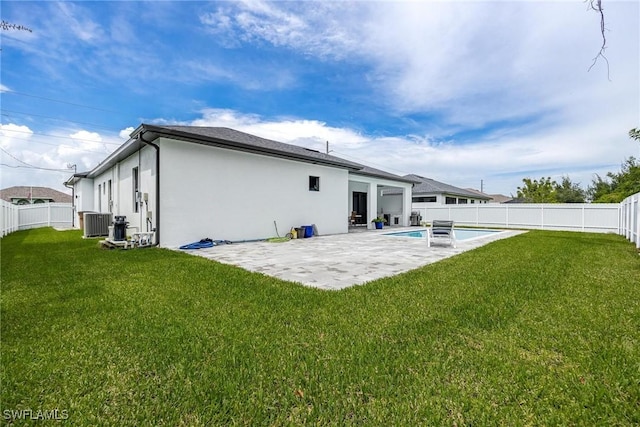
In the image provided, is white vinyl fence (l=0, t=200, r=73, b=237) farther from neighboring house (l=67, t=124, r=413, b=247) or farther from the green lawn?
the green lawn

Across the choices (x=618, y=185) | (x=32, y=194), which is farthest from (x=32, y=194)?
(x=618, y=185)

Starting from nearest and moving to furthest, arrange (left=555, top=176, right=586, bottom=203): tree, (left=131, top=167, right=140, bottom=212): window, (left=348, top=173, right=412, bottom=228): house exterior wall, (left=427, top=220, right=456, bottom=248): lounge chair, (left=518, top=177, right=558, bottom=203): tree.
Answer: (left=427, top=220, right=456, bottom=248): lounge chair
(left=131, top=167, right=140, bottom=212): window
(left=348, top=173, right=412, bottom=228): house exterior wall
(left=555, top=176, right=586, bottom=203): tree
(left=518, top=177, right=558, bottom=203): tree

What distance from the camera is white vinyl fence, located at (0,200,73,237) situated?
44.8 feet

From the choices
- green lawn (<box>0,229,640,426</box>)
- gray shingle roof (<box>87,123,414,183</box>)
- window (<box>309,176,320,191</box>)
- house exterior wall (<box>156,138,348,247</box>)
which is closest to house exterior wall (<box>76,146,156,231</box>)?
gray shingle roof (<box>87,123,414,183</box>)

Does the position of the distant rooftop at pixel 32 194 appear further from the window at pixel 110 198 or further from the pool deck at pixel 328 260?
the pool deck at pixel 328 260

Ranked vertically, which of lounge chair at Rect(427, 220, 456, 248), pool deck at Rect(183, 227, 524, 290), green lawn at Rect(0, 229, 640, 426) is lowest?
green lawn at Rect(0, 229, 640, 426)

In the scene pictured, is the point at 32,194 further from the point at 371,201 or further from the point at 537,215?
the point at 537,215

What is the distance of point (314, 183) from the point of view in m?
13.7

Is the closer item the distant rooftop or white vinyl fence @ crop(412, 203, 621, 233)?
white vinyl fence @ crop(412, 203, 621, 233)

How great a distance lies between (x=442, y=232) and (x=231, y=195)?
737cm

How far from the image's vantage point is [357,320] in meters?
3.34

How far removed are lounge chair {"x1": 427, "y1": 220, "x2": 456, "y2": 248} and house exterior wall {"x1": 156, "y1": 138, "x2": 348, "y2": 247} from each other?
17.5 feet

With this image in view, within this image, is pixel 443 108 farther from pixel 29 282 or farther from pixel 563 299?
pixel 29 282

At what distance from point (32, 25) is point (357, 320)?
11.6 m
